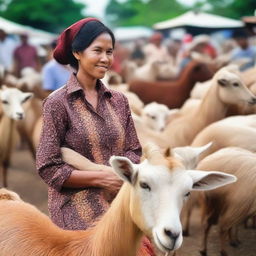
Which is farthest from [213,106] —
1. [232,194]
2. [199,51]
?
[199,51]

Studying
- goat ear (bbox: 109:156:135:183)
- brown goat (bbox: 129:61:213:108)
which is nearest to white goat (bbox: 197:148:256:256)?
goat ear (bbox: 109:156:135:183)

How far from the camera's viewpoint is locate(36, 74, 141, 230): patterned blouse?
307 cm

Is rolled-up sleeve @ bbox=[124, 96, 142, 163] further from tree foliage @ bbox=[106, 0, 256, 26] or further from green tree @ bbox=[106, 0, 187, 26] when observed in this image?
green tree @ bbox=[106, 0, 187, 26]

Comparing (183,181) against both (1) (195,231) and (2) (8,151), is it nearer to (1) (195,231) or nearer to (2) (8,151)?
(1) (195,231)

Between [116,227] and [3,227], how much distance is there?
2.04ft

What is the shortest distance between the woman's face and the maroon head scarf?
0.35 ft

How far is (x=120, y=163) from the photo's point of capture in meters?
2.68

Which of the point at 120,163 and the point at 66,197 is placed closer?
the point at 120,163

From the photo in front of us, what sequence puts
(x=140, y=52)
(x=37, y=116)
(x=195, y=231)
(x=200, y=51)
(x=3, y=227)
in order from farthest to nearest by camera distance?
(x=140, y=52)
(x=200, y=51)
(x=37, y=116)
(x=195, y=231)
(x=3, y=227)

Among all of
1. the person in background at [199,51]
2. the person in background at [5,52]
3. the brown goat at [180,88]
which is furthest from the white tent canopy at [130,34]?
the brown goat at [180,88]

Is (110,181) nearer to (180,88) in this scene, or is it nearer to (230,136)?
(230,136)

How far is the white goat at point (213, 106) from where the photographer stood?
293 inches

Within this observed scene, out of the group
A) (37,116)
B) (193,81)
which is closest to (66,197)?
(37,116)

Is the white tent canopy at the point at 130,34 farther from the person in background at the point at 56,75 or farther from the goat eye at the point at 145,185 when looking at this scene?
the goat eye at the point at 145,185
